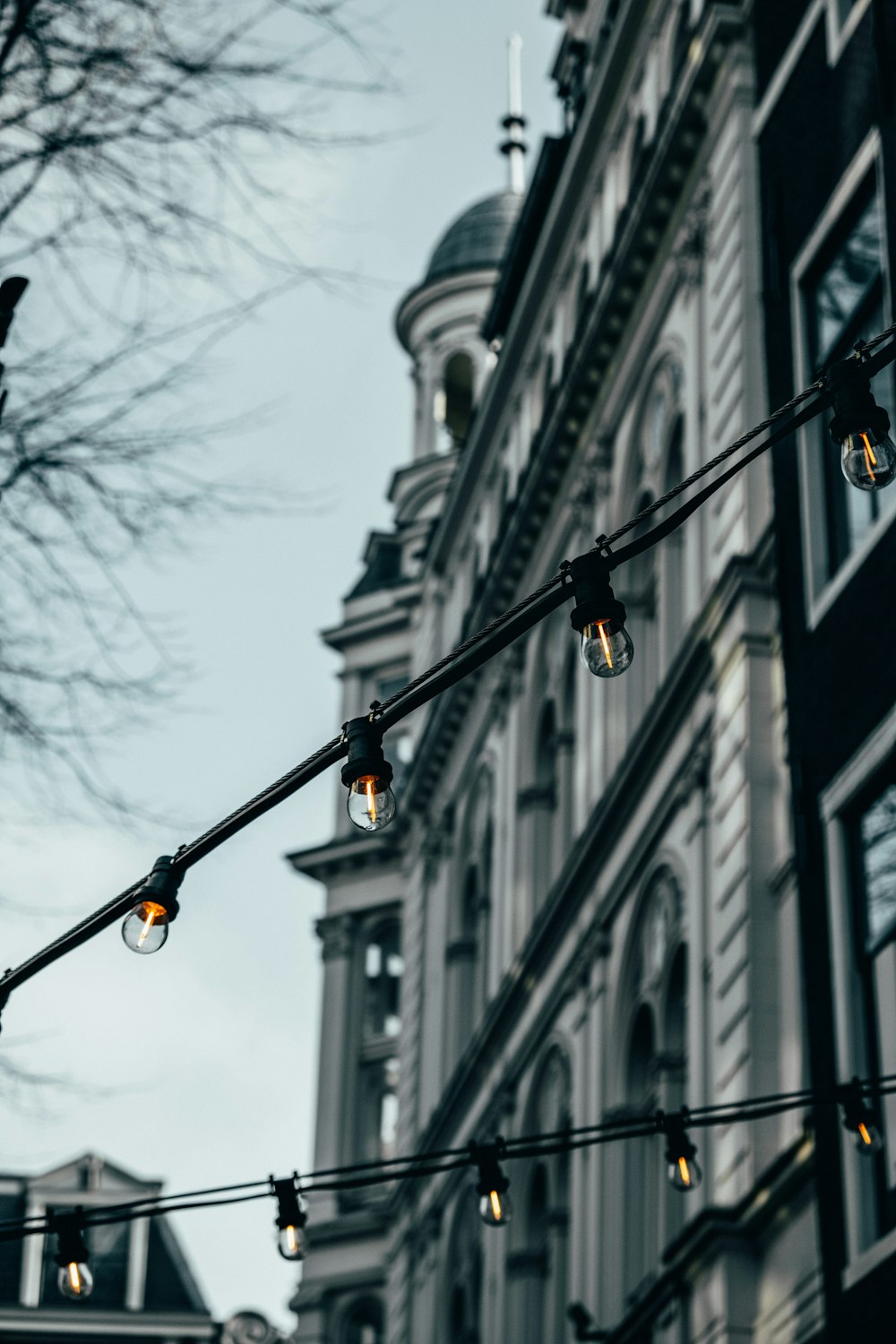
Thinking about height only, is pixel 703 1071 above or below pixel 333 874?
below

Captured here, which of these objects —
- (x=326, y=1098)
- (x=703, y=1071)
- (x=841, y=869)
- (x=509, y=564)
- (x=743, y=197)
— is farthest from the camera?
(x=326, y=1098)

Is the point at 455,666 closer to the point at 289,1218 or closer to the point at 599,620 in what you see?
the point at 599,620

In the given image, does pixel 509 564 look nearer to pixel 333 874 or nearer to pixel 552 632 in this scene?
pixel 552 632

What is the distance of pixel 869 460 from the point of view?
7734mm

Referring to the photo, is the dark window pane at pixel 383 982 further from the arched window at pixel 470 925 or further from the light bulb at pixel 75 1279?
the light bulb at pixel 75 1279

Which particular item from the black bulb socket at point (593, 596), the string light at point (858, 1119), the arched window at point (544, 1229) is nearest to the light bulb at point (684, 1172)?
the string light at point (858, 1119)

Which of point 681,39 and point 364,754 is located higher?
point 681,39

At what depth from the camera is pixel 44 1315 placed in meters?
44.3

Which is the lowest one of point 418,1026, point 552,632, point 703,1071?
point 703,1071

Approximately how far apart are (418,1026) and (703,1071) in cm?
1728

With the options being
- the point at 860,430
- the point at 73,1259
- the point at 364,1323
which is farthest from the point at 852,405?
the point at 364,1323

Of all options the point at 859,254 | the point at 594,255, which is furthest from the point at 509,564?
the point at 859,254

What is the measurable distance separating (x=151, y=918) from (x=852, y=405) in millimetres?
3128

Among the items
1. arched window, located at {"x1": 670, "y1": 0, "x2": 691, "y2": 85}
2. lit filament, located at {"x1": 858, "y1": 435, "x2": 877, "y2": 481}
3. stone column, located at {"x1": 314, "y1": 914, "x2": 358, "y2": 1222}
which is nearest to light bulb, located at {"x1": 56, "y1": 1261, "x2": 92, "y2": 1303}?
lit filament, located at {"x1": 858, "y1": 435, "x2": 877, "y2": 481}
